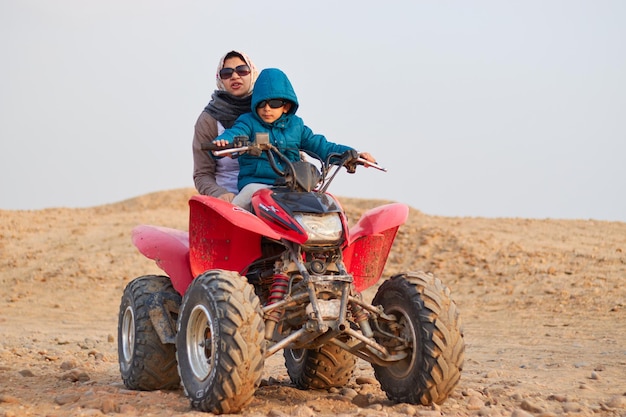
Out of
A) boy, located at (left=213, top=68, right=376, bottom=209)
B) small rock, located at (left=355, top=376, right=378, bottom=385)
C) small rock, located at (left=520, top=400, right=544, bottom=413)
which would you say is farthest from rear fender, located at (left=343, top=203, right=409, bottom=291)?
small rock, located at (left=520, top=400, right=544, bottom=413)

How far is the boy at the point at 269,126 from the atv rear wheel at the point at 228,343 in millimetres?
1065

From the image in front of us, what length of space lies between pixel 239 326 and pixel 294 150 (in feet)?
6.15

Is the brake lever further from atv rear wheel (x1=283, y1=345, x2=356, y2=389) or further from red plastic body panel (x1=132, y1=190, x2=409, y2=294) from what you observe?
atv rear wheel (x1=283, y1=345, x2=356, y2=389)

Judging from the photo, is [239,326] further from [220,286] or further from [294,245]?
[294,245]

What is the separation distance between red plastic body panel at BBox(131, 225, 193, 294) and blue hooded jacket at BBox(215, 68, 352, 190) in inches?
26.5

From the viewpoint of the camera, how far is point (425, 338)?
583 centimetres

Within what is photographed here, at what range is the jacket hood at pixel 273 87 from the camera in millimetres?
6625

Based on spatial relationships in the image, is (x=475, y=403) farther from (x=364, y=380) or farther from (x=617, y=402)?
(x=364, y=380)

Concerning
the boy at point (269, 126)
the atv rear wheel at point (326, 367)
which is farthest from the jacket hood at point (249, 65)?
the atv rear wheel at point (326, 367)

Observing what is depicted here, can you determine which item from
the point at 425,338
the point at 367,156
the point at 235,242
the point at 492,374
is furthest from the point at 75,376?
the point at 492,374

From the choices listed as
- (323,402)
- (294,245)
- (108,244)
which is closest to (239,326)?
(294,245)

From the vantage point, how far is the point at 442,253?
18.1 m

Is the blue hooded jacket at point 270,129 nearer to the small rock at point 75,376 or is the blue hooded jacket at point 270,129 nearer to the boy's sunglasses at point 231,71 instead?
the boy's sunglasses at point 231,71

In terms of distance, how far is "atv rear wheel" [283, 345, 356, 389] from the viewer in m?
7.27
